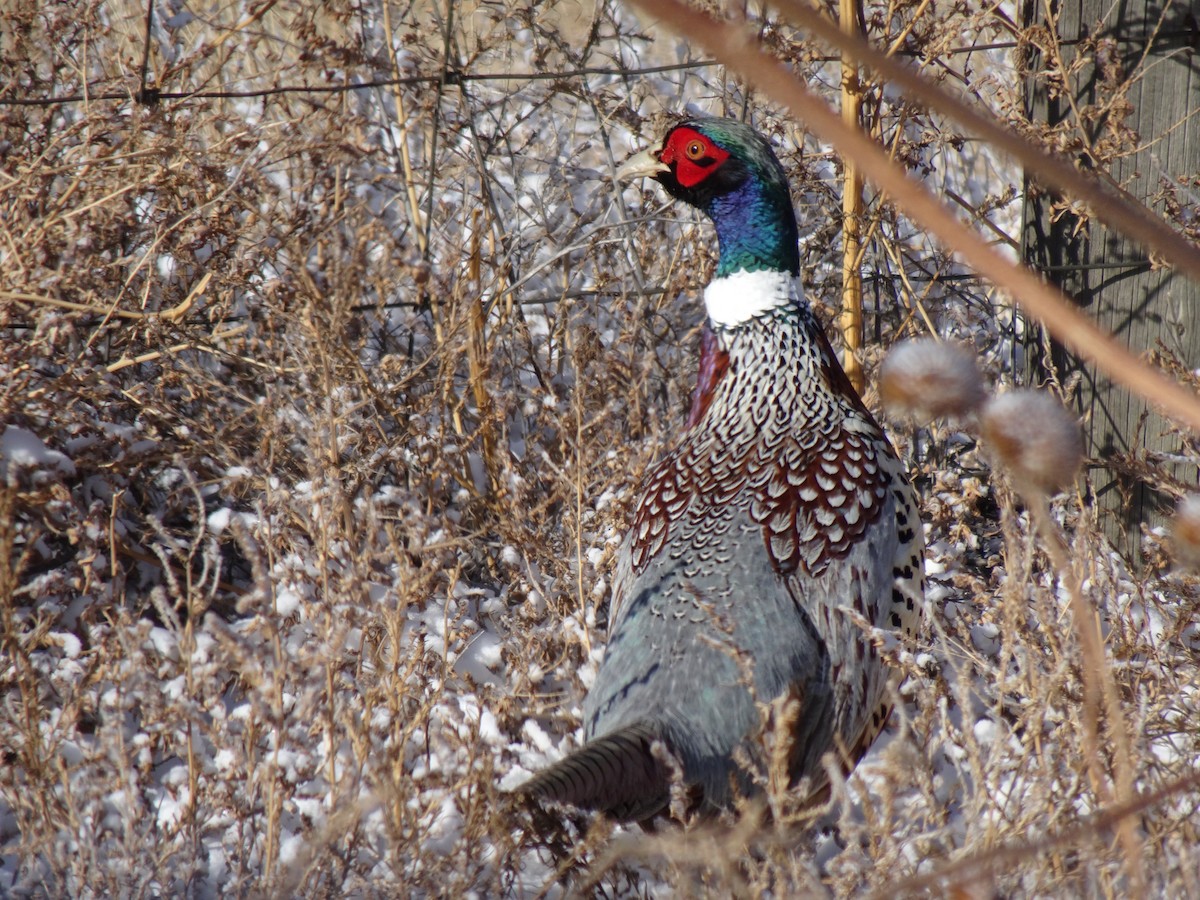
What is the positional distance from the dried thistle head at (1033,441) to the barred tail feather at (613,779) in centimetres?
101

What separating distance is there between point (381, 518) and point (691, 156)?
3.90 feet

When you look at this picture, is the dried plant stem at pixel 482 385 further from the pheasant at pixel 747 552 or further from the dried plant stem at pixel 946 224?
the dried plant stem at pixel 946 224

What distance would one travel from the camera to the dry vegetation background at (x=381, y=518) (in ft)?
6.04

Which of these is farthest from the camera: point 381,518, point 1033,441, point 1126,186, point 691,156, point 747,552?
point 1126,186

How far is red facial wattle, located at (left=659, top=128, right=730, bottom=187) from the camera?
2.82 meters

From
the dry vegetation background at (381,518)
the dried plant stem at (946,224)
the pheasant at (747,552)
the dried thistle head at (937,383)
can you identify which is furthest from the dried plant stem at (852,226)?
the dried plant stem at (946,224)

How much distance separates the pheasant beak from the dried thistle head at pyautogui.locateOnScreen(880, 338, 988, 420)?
2075 millimetres

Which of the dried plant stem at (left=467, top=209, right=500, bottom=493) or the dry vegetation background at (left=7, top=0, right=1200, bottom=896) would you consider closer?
the dry vegetation background at (left=7, top=0, right=1200, bottom=896)

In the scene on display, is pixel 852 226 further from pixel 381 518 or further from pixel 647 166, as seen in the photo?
pixel 381 518

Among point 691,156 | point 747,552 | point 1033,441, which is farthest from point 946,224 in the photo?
point 691,156

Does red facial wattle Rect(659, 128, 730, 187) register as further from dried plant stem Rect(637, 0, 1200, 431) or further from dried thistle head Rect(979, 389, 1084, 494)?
dried plant stem Rect(637, 0, 1200, 431)

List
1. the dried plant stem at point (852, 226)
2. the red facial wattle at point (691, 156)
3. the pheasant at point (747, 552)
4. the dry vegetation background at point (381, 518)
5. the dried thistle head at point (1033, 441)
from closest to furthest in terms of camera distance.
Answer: the dried thistle head at point (1033, 441), the dry vegetation background at point (381, 518), the pheasant at point (747, 552), the red facial wattle at point (691, 156), the dried plant stem at point (852, 226)

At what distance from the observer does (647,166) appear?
2.94 meters

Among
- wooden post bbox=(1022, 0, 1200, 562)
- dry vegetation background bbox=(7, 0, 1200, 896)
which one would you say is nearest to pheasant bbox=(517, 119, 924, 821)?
dry vegetation background bbox=(7, 0, 1200, 896)
